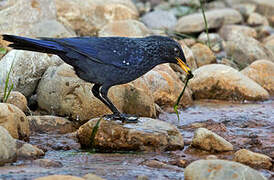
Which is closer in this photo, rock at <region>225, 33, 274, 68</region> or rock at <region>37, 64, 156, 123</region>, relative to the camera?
rock at <region>37, 64, 156, 123</region>

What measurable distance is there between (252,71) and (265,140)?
3.06m

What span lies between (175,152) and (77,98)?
5.57 feet

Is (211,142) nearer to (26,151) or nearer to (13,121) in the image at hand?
(26,151)

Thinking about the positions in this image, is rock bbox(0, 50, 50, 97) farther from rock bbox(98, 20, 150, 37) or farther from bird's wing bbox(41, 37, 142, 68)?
rock bbox(98, 20, 150, 37)

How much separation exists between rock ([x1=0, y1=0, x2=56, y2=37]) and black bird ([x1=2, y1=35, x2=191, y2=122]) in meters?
3.75

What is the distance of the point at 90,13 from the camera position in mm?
11195

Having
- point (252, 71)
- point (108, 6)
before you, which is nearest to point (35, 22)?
point (108, 6)

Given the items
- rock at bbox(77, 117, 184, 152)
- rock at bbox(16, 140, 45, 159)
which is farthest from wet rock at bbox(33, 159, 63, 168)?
rock at bbox(77, 117, 184, 152)

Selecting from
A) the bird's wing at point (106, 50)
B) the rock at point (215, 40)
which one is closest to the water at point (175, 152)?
the bird's wing at point (106, 50)

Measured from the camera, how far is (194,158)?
5.18 m

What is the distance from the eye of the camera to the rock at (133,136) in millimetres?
5352

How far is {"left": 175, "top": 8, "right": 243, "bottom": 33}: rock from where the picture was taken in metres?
12.6

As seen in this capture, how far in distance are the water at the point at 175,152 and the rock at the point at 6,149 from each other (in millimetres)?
66

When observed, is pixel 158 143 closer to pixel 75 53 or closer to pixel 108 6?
pixel 75 53
